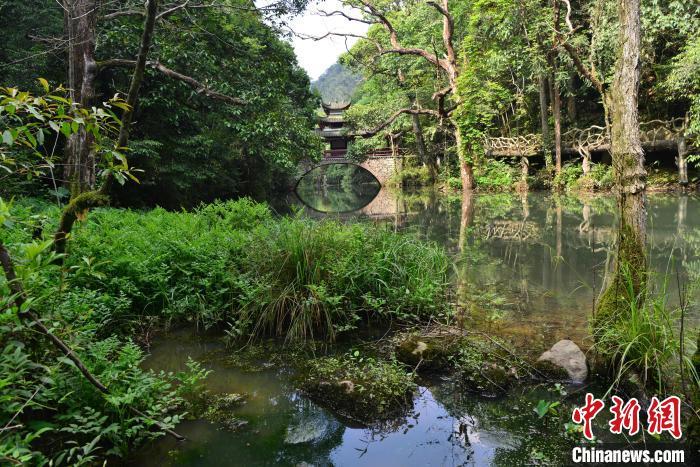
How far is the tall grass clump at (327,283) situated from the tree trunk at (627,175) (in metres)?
1.55

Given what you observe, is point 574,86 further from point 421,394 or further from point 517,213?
point 421,394

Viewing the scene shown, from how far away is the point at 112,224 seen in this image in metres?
5.27

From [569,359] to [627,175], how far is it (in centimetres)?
131

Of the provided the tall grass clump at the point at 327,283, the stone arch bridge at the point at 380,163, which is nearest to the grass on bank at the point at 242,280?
the tall grass clump at the point at 327,283

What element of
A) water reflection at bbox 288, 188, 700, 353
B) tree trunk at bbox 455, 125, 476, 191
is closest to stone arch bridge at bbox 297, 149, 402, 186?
tree trunk at bbox 455, 125, 476, 191

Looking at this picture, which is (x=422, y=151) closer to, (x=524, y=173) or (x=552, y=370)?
(x=524, y=173)

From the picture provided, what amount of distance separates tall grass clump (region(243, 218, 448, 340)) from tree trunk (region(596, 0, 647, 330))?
1551 millimetres

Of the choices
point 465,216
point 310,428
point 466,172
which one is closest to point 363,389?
point 310,428

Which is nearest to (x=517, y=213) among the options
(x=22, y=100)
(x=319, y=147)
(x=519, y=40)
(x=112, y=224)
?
(x=319, y=147)

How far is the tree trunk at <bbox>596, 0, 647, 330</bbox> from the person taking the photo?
113 inches

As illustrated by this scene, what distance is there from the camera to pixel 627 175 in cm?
290

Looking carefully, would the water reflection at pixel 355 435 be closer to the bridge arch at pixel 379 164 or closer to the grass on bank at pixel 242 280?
the grass on bank at pixel 242 280

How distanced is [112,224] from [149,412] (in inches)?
150

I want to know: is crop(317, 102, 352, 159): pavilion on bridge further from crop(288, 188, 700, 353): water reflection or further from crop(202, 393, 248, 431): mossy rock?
crop(202, 393, 248, 431): mossy rock
